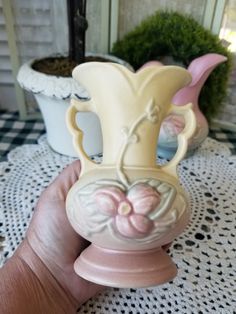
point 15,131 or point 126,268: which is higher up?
Result: point 126,268

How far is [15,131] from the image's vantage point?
2.20ft

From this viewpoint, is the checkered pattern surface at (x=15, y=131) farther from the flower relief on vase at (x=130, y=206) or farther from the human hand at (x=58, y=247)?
the flower relief on vase at (x=130, y=206)

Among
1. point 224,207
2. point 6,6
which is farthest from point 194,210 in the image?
point 6,6

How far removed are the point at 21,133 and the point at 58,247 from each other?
0.39 metres

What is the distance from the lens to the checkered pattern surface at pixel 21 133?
0.62m

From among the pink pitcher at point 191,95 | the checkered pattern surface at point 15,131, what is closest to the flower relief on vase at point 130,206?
the pink pitcher at point 191,95

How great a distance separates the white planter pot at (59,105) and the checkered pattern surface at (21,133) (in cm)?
7

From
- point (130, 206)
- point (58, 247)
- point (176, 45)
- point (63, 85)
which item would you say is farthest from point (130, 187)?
point (176, 45)

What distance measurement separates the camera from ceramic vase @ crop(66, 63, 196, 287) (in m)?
0.24

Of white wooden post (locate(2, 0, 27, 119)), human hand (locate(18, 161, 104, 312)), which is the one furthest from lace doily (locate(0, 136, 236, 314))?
white wooden post (locate(2, 0, 27, 119))

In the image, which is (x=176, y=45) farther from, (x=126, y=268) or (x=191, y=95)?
(x=126, y=268)

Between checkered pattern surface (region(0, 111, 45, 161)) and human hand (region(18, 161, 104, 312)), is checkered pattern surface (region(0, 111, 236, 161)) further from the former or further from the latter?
human hand (region(18, 161, 104, 312))

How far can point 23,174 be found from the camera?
505 millimetres

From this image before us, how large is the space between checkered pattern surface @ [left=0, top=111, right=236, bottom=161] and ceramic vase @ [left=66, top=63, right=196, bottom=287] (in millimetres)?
374
